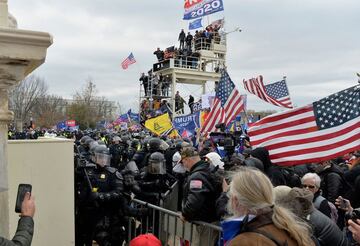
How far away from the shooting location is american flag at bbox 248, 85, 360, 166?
18.3ft

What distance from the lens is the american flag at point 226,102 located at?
12.1m

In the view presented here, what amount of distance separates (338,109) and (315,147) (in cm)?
57

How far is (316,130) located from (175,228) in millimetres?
2248

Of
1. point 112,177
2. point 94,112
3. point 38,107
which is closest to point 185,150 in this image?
point 112,177

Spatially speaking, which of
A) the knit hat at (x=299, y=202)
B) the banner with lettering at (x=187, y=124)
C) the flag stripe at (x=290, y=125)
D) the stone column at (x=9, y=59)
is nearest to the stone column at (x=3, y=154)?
the stone column at (x=9, y=59)

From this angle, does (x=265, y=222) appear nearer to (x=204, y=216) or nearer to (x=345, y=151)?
(x=204, y=216)

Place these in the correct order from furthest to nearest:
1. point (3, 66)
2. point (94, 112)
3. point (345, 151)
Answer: point (94, 112) → point (345, 151) → point (3, 66)

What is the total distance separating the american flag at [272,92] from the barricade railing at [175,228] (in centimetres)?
717

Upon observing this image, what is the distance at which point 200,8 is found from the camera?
26031 mm

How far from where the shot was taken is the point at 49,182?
15.3ft

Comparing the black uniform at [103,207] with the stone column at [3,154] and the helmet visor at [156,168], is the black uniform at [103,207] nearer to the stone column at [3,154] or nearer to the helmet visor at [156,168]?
the helmet visor at [156,168]

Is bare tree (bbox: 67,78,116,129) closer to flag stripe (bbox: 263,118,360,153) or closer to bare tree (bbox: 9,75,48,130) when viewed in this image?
bare tree (bbox: 9,75,48,130)

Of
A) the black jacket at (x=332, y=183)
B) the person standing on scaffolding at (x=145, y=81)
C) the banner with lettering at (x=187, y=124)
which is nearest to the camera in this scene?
the black jacket at (x=332, y=183)

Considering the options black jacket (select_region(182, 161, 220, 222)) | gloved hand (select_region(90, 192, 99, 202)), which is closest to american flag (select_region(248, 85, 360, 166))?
black jacket (select_region(182, 161, 220, 222))
